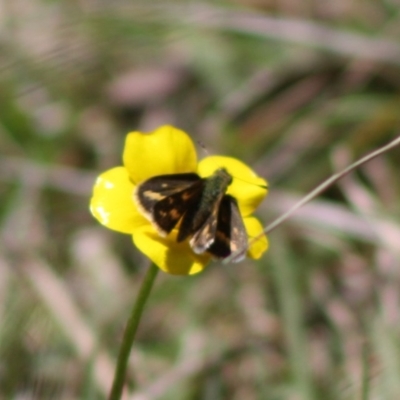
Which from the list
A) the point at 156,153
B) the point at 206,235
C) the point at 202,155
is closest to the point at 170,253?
the point at 206,235

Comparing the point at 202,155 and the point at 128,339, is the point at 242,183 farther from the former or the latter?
the point at 202,155

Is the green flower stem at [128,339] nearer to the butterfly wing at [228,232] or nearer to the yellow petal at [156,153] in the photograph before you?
the butterfly wing at [228,232]

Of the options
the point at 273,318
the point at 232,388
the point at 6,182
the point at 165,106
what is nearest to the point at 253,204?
the point at 232,388

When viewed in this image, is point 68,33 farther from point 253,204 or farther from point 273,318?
point 253,204

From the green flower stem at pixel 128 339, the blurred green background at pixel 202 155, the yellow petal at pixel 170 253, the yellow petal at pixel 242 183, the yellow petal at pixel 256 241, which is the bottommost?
the green flower stem at pixel 128 339

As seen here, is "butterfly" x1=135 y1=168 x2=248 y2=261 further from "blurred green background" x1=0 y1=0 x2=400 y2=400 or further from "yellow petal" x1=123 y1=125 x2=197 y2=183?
"blurred green background" x1=0 y1=0 x2=400 y2=400

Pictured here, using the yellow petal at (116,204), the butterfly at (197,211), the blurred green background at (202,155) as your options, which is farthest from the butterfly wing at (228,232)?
the blurred green background at (202,155)

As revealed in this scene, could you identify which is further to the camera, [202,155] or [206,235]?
[202,155]
